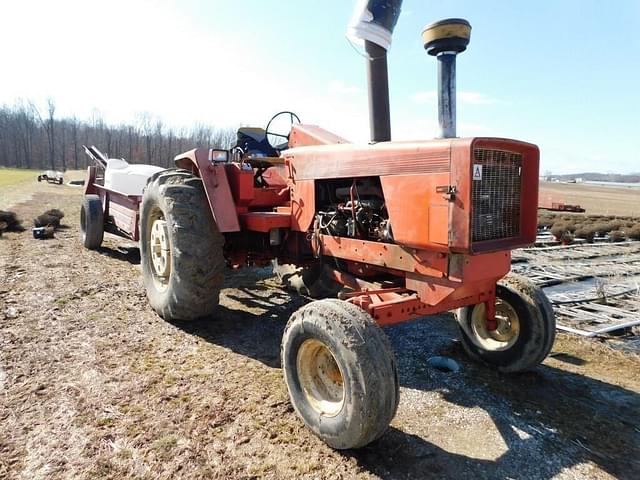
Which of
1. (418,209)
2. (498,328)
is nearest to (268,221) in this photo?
(418,209)

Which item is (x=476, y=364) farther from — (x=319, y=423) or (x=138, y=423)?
(x=138, y=423)

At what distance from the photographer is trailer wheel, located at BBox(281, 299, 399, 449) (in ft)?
7.22

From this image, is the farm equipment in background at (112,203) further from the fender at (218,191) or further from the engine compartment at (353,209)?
the engine compartment at (353,209)

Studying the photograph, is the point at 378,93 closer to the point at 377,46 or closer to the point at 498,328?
the point at 377,46

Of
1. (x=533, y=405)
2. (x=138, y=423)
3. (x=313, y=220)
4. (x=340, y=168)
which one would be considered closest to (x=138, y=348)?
(x=138, y=423)

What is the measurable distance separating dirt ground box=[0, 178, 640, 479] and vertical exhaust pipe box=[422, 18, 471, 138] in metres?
1.86

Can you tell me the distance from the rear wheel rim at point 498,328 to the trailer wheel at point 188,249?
2.16 metres

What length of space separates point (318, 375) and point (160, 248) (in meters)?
2.39

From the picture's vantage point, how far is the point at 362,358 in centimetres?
224

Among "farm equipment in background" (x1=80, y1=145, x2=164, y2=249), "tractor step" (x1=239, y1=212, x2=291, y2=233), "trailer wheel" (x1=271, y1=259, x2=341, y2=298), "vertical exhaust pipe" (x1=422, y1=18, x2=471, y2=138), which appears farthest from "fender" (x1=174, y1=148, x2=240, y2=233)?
"farm equipment in background" (x1=80, y1=145, x2=164, y2=249)

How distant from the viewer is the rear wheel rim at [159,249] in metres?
4.18

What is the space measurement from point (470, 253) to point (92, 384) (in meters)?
2.53

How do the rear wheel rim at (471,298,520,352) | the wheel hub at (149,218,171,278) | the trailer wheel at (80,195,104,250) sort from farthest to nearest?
the trailer wheel at (80,195,104,250), the wheel hub at (149,218,171,278), the rear wheel rim at (471,298,520,352)

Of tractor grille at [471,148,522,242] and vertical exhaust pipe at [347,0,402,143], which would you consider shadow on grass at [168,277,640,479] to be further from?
vertical exhaust pipe at [347,0,402,143]
